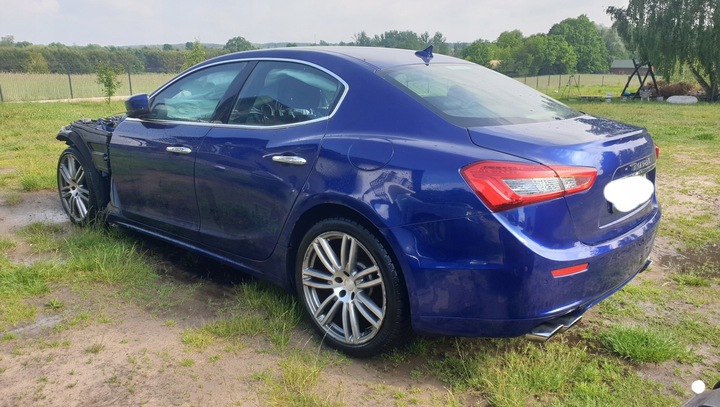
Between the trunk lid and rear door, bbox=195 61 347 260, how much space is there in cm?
96

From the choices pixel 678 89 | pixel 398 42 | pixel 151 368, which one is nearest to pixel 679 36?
pixel 678 89

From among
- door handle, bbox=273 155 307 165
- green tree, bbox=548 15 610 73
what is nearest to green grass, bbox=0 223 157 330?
door handle, bbox=273 155 307 165

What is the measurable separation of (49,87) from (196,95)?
2752 centimetres

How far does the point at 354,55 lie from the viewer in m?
3.41

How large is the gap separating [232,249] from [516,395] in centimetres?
192

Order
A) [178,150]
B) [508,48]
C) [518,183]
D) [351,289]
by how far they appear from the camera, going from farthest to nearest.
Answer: [508,48] < [178,150] < [351,289] < [518,183]

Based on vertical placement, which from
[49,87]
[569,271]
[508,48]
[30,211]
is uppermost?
[508,48]

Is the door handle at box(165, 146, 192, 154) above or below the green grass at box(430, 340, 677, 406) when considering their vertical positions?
above

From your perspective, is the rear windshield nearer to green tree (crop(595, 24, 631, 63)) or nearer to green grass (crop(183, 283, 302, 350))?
green grass (crop(183, 283, 302, 350))

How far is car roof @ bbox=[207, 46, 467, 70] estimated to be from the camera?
3322 millimetres

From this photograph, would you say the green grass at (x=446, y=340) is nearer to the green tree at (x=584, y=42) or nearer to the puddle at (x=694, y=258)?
the puddle at (x=694, y=258)

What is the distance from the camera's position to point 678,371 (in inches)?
111

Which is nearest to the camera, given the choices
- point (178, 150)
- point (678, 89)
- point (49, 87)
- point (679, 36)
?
point (178, 150)

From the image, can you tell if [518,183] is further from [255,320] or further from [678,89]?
[678,89]
